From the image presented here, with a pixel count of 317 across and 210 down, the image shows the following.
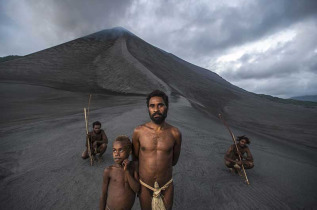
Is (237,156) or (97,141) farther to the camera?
(97,141)

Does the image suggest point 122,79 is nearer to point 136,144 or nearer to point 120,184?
point 136,144

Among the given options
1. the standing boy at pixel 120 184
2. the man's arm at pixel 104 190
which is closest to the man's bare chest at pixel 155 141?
the standing boy at pixel 120 184

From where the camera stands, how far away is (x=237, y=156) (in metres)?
4.50

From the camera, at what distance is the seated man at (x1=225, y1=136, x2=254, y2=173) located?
4.23 m

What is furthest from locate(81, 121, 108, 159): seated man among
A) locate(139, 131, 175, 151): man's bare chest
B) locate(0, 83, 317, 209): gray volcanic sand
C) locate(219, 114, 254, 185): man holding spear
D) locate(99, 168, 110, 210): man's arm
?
locate(219, 114, 254, 185): man holding spear

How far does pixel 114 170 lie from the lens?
6.33 ft

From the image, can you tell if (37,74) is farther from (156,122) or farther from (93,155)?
(156,122)

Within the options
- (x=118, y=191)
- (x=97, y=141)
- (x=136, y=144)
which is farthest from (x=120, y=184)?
(x=97, y=141)

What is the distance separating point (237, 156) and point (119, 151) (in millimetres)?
3743

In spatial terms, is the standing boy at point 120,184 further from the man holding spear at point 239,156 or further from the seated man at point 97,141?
the man holding spear at point 239,156

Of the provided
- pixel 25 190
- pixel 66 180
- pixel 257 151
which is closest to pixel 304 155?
pixel 257 151

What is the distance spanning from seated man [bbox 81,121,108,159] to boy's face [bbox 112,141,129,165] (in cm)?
301

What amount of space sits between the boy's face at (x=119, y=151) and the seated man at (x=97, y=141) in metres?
3.01

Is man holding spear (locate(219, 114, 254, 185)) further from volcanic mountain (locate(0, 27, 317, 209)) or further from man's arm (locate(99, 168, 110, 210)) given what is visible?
man's arm (locate(99, 168, 110, 210))
